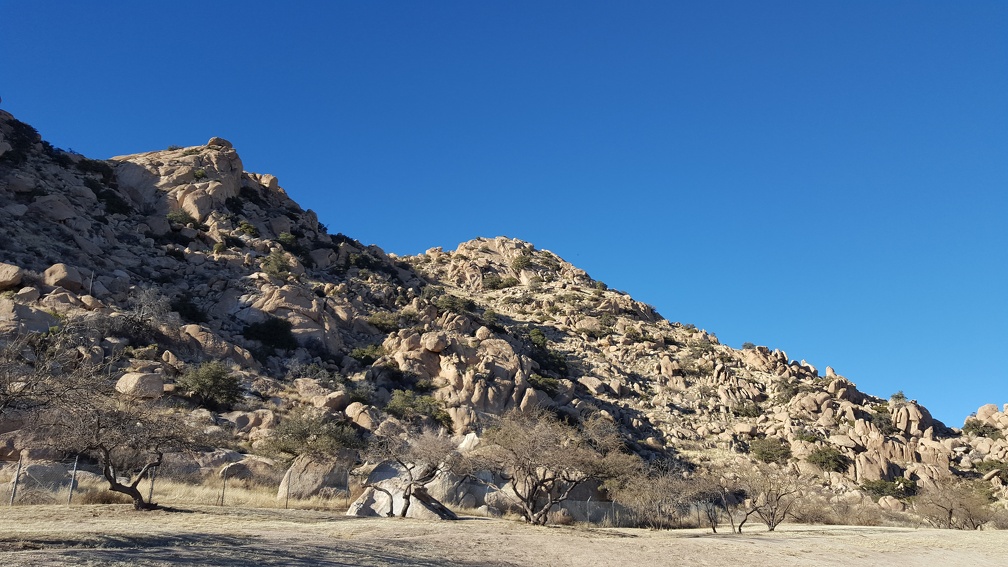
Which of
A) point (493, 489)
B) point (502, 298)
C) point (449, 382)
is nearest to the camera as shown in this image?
point (493, 489)

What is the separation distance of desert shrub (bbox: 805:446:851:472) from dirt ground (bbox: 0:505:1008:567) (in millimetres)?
20153

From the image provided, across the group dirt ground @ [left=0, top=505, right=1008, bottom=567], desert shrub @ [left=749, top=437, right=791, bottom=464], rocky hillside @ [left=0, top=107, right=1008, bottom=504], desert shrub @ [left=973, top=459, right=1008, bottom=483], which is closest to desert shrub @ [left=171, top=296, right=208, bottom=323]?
rocky hillside @ [left=0, top=107, right=1008, bottom=504]

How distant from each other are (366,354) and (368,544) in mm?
33150

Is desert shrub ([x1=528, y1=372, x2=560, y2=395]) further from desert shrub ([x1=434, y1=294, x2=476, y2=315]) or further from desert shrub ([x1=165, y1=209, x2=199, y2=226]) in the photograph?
desert shrub ([x1=165, y1=209, x2=199, y2=226])

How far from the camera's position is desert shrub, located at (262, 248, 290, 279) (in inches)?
2315

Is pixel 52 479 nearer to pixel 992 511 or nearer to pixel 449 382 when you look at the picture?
pixel 449 382

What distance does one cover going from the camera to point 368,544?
19656 millimetres

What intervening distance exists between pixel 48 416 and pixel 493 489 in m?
21.6

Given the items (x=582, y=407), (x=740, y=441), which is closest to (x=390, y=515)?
(x=582, y=407)

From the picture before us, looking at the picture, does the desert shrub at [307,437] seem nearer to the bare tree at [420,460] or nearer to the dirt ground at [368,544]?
the bare tree at [420,460]

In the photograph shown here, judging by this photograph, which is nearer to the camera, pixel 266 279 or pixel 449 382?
pixel 449 382

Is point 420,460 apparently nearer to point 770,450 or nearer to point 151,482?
point 151,482

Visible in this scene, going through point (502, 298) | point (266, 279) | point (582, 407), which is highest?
point (502, 298)

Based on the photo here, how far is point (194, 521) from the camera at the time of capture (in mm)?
21438
